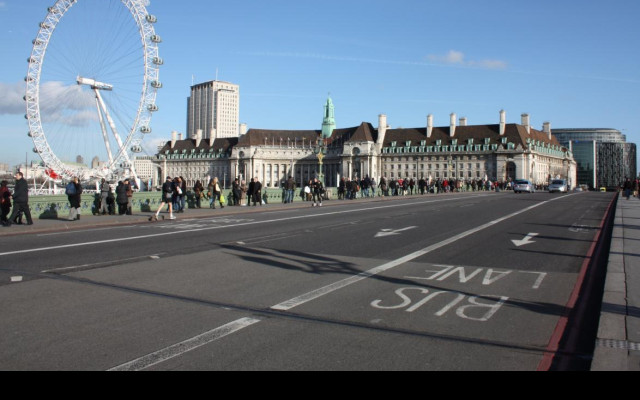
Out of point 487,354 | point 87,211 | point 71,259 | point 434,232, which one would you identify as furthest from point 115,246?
point 87,211

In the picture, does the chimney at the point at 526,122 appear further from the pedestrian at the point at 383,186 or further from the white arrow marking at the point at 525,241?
the white arrow marking at the point at 525,241

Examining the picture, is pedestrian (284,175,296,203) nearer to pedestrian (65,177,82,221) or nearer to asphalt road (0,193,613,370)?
pedestrian (65,177,82,221)

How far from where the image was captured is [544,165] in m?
Answer: 170

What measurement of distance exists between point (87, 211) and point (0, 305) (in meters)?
21.2

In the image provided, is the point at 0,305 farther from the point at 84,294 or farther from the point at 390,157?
the point at 390,157

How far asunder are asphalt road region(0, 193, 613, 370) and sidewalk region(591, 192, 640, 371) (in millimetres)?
460

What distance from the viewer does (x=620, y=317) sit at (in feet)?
23.4

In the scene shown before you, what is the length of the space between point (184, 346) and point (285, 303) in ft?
7.84

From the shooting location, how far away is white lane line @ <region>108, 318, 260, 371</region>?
5.47m

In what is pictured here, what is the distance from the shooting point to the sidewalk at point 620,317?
5500mm

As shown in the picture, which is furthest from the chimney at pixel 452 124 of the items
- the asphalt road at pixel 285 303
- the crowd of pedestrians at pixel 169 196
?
the asphalt road at pixel 285 303

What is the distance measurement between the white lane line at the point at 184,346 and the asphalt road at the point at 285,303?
0.8 inches

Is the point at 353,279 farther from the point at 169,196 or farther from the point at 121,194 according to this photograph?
the point at 121,194

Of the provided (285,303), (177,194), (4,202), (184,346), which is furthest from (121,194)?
(184,346)
